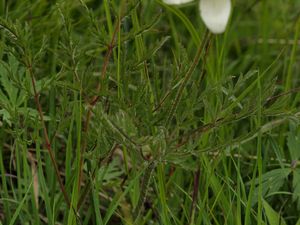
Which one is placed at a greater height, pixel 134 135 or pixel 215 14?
pixel 215 14

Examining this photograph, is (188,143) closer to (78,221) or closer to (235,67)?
(78,221)

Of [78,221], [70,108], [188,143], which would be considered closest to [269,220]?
[188,143]

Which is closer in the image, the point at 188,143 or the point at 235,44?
the point at 188,143

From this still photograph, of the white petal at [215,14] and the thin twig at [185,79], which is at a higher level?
the white petal at [215,14]

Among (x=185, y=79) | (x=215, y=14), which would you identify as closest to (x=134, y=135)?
(x=185, y=79)

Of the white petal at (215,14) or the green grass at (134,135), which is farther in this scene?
the green grass at (134,135)

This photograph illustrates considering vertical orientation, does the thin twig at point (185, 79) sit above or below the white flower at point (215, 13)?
below

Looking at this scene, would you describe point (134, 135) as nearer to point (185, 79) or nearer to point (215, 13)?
point (185, 79)
